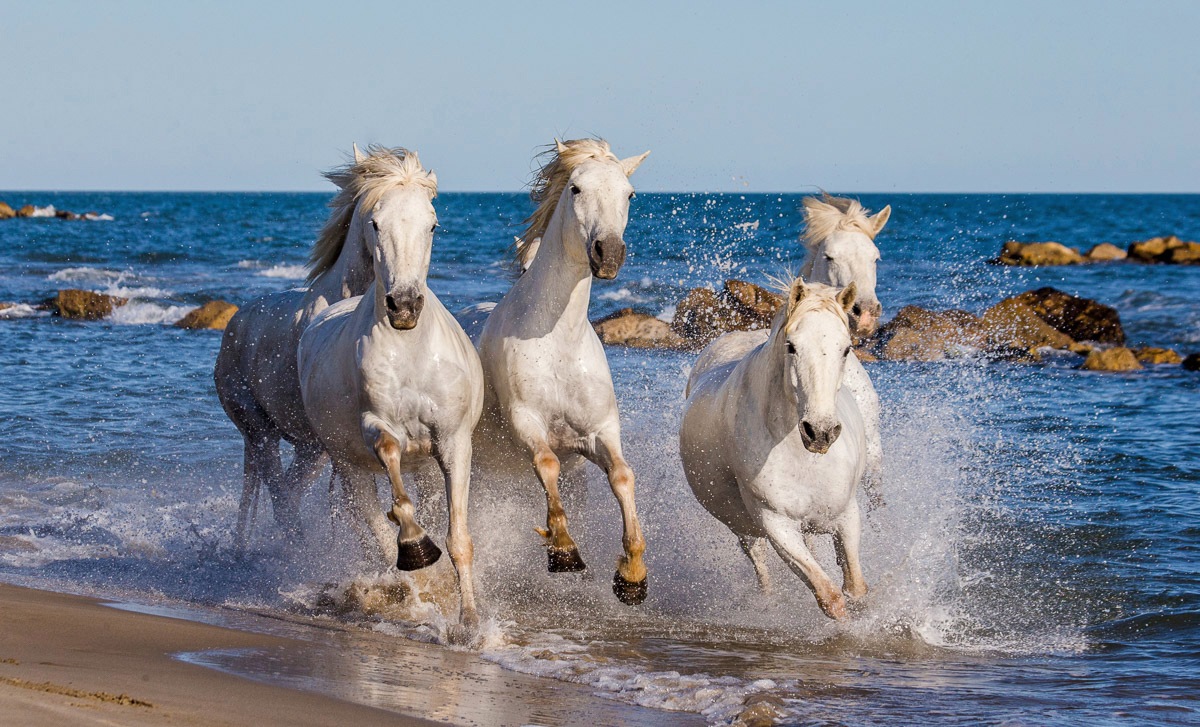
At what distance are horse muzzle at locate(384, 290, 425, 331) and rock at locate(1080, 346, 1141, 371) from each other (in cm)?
1223

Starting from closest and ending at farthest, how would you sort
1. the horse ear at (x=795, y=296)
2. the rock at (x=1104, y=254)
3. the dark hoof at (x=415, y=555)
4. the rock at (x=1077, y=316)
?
the horse ear at (x=795, y=296)
the dark hoof at (x=415, y=555)
the rock at (x=1077, y=316)
the rock at (x=1104, y=254)

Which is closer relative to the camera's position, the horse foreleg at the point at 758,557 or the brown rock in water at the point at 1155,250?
the horse foreleg at the point at 758,557

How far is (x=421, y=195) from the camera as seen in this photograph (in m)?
5.58

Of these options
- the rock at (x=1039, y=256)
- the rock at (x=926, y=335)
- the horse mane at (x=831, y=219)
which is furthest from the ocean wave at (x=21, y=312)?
the rock at (x=1039, y=256)

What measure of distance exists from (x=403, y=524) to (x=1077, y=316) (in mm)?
15678

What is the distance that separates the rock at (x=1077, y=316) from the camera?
61.1 ft

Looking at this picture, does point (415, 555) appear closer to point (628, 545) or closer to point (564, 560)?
point (564, 560)

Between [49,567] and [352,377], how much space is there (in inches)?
88.1

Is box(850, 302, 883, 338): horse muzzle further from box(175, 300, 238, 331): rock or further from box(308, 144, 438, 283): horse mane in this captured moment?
box(175, 300, 238, 331): rock

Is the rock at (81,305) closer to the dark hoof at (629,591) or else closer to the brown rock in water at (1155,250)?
the dark hoof at (629,591)

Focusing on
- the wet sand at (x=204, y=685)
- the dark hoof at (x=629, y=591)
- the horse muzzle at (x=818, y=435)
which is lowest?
the wet sand at (x=204, y=685)

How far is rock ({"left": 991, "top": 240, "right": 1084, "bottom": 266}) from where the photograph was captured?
118 feet

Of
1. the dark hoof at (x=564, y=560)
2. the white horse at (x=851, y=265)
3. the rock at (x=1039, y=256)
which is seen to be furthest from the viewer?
the rock at (x=1039, y=256)

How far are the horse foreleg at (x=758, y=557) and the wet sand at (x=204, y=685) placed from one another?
73.7 inches
